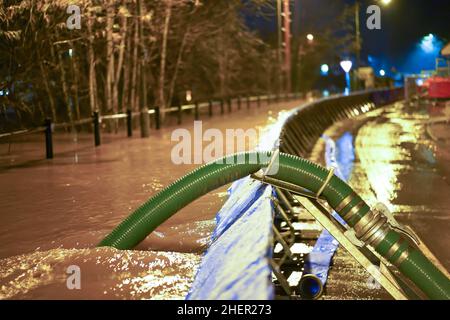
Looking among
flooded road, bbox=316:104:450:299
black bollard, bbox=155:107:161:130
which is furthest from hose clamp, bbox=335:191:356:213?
black bollard, bbox=155:107:161:130

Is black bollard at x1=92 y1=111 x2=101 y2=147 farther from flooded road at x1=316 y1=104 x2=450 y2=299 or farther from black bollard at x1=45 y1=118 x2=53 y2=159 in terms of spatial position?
flooded road at x1=316 y1=104 x2=450 y2=299

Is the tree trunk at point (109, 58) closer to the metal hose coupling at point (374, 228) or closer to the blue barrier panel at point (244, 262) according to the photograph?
the blue barrier panel at point (244, 262)

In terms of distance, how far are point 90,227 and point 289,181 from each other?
3.65 metres

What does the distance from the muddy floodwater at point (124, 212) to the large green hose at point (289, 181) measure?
1.07 feet

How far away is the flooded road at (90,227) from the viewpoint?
6.70m

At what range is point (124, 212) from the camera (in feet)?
34.0

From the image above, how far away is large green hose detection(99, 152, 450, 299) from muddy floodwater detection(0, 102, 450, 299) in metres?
0.33

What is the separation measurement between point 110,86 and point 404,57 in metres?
55.6

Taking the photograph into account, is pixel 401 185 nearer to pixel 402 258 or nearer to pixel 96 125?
pixel 402 258

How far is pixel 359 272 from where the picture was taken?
7.68 meters

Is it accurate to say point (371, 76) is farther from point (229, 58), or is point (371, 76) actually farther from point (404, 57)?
point (229, 58)

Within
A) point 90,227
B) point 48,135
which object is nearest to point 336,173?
point 48,135

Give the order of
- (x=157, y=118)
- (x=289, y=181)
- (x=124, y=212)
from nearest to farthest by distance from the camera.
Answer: (x=289, y=181) → (x=124, y=212) → (x=157, y=118)

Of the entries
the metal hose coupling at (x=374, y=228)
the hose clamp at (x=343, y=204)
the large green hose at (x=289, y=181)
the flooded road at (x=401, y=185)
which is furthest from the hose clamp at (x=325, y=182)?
the flooded road at (x=401, y=185)
